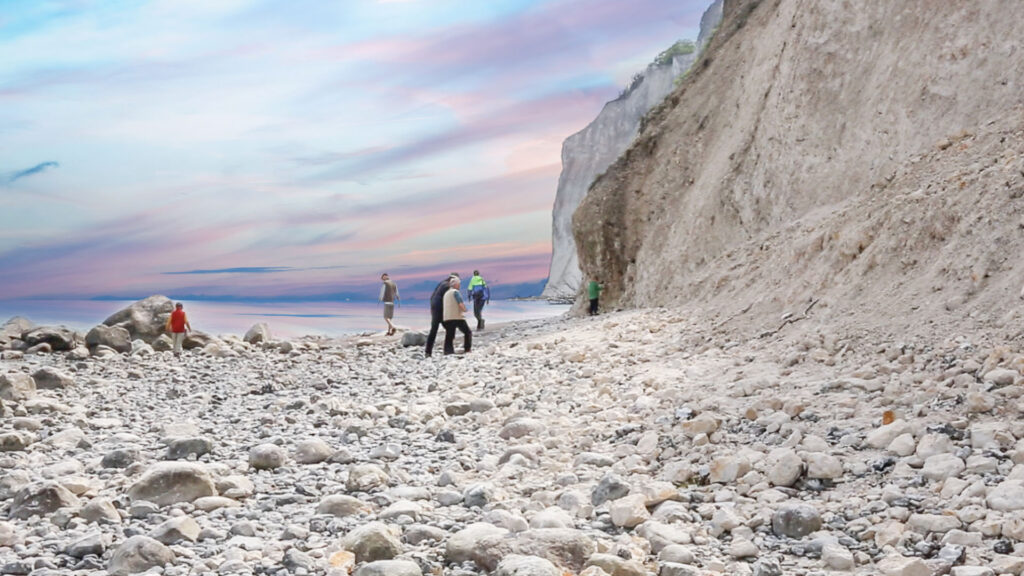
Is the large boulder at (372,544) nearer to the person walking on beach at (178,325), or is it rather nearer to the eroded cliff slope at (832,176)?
the eroded cliff slope at (832,176)

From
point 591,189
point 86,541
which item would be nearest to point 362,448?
point 86,541

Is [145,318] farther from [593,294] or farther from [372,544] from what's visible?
[372,544]

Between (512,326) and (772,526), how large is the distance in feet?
66.5

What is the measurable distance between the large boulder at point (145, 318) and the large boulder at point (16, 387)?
12.0 meters

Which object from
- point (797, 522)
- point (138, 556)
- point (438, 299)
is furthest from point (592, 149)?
point (138, 556)

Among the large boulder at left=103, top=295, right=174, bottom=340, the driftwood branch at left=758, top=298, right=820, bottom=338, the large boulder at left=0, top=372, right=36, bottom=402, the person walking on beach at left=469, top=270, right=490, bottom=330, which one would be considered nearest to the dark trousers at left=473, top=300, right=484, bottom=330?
the person walking on beach at left=469, top=270, right=490, bottom=330

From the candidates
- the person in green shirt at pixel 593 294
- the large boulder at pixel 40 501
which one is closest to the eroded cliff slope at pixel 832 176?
the person in green shirt at pixel 593 294

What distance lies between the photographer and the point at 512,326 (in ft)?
82.4

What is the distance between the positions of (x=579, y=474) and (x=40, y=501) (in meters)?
4.07

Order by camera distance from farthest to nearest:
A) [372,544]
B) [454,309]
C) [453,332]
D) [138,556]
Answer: [453,332], [454,309], [372,544], [138,556]

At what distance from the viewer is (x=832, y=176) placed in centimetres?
1667

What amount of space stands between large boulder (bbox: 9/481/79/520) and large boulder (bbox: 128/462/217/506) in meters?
0.44

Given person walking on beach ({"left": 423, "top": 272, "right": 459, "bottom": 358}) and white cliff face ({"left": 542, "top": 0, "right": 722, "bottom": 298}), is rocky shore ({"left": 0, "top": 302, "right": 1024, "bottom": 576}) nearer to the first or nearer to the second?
person walking on beach ({"left": 423, "top": 272, "right": 459, "bottom": 358})

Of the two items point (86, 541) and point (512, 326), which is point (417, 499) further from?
point (512, 326)
